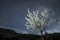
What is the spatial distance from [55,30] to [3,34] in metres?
2.93

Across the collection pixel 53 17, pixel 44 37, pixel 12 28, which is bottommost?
pixel 44 37

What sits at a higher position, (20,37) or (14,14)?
(14,14)

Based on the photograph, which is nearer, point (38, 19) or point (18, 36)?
point (38, 19)

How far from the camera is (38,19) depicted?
7062mm

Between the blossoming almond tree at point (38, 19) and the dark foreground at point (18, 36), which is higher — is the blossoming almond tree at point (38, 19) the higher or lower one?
the higher one

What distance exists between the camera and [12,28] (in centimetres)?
711

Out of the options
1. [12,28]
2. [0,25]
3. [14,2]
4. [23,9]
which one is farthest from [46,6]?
[0,25]

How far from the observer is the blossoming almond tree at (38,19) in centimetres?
698

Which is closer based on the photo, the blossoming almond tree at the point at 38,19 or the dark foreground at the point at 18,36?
the blossoming almond tree at the point at 38,19

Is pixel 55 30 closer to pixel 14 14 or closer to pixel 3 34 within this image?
pixel 14 14

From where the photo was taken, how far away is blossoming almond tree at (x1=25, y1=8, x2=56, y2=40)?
6984 millimetres

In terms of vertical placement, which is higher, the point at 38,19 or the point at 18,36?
the point at 38,19

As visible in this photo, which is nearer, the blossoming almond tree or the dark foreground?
the blossoming almond tree

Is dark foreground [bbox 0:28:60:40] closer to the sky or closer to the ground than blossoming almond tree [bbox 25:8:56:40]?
closer to the ground
